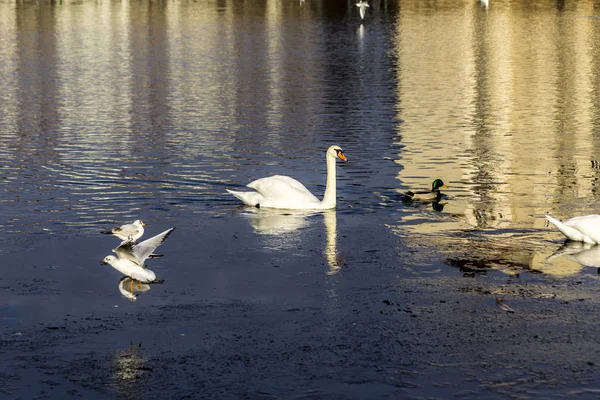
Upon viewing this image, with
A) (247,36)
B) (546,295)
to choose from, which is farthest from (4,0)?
(546,295)

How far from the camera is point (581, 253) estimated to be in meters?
17.8

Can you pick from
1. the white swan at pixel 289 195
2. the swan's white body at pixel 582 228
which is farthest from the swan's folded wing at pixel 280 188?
the swan's white body at pixel 582 228

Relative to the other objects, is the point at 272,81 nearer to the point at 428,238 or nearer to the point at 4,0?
the point at 428,238

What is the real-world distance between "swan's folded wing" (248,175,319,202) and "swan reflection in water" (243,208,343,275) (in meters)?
0.31

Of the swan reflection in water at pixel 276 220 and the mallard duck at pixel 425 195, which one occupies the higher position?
the mallard duck at pixel 425 195

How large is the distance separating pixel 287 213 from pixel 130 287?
597 cm

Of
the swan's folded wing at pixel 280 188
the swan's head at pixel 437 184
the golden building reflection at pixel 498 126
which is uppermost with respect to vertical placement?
the swan's folded wing at pixel 280 188

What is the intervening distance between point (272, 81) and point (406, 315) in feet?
122

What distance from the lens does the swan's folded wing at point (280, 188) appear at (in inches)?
843

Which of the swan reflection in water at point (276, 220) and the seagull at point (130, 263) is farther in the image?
the swan reflection in water at point (276, 220)

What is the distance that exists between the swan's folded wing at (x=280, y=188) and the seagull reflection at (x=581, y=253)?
5.38 m

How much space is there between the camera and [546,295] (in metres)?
15.3

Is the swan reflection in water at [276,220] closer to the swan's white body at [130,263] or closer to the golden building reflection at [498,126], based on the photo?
the golden building reflection at [498,126]

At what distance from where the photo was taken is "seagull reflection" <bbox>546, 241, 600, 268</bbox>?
56.4 ft
